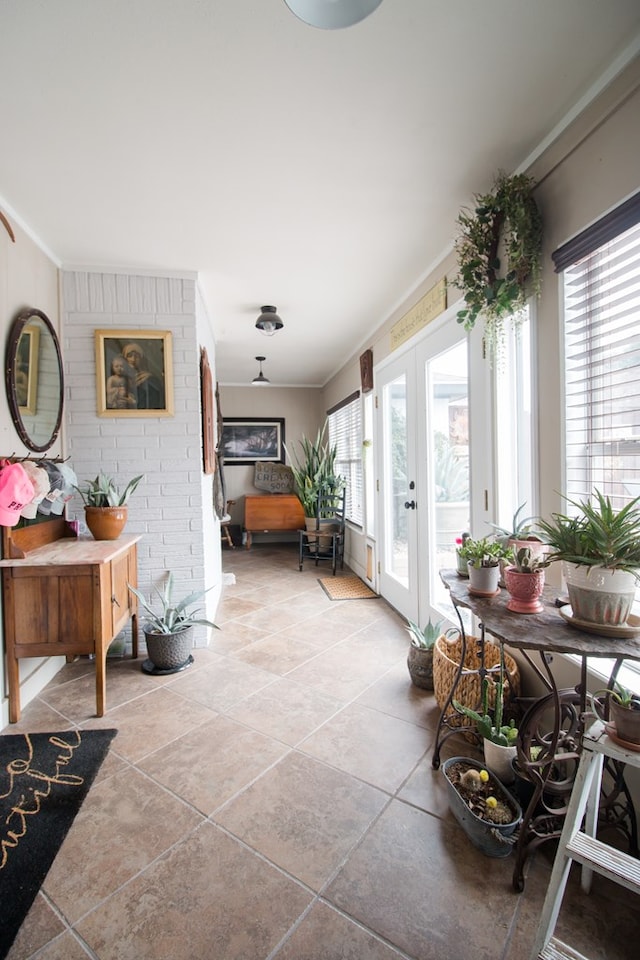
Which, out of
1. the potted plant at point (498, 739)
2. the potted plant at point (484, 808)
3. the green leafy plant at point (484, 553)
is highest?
the green leafy plant at point (484, 553)

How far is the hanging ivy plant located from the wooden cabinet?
4.52 meters

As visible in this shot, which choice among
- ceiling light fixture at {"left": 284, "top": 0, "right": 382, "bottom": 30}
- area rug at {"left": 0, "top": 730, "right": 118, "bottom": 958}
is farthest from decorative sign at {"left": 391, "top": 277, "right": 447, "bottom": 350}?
Answer: area rug at {"left": 0, "top": 730, "right": 118, "bottom": 958}

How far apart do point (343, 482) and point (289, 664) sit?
9.06 ft

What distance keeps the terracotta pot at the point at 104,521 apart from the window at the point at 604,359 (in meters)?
2.24

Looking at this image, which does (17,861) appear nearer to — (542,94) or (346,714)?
(346,714)

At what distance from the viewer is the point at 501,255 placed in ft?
6.16

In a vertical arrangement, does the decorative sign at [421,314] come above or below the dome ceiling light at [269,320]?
below

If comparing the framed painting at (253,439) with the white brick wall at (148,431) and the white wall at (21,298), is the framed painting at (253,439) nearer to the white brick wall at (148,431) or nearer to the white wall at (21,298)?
the white brick wall at (148,431)

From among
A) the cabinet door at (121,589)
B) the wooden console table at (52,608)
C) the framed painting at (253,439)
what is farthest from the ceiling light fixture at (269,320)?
the framed painting at (253,439)

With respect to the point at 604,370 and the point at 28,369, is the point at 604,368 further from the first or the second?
the point at 28,369

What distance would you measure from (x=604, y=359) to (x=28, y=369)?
2587 millimetres

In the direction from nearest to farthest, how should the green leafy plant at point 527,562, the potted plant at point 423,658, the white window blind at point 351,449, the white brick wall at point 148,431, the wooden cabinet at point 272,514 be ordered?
the green leafy plant at point 527,562, the potted plant at point 423,658, the white brick wall at point 148,431, the white window blind at point 351,449, the wooden cabinet at point 272,514

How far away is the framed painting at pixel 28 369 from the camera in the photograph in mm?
2170

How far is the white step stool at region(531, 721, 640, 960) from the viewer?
0.91m
